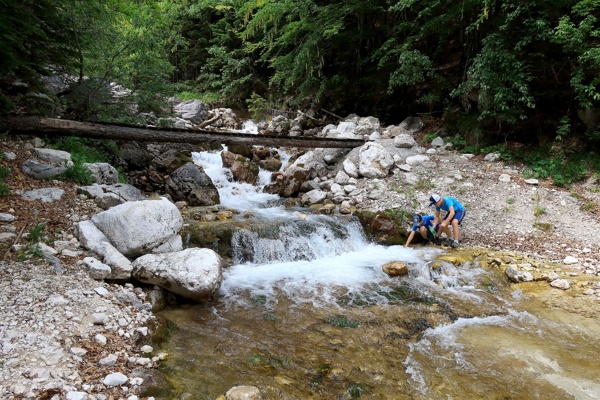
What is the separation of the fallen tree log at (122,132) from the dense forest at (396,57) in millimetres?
775

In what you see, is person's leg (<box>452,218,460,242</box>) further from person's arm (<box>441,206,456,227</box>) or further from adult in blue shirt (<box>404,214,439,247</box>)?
adult in blue shirt (<box>404,214,439,247</box>)

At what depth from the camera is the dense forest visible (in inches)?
299

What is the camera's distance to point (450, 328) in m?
4.75

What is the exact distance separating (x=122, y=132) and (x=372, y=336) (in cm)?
725

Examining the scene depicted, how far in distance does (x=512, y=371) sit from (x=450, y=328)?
1000 mm

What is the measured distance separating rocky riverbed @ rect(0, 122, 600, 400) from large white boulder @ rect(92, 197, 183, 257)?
0.48 meters

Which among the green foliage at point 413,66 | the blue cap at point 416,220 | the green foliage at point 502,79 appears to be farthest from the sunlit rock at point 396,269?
the green foliage at point 413,66

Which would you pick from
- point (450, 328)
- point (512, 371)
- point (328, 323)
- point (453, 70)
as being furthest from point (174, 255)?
point (453, 70)

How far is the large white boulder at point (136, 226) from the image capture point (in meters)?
5.14

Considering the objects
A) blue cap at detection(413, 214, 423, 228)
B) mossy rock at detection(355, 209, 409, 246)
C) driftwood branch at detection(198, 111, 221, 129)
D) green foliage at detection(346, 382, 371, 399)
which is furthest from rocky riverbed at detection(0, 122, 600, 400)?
driftwood branch at detection(198, 111, 221, 129)

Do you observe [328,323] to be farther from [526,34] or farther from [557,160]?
[526,34]

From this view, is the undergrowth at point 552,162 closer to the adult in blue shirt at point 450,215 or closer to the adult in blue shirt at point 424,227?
the adult in blue shirt at point 450,215

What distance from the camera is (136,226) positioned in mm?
5234

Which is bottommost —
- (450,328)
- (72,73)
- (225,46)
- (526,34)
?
(450,328)
